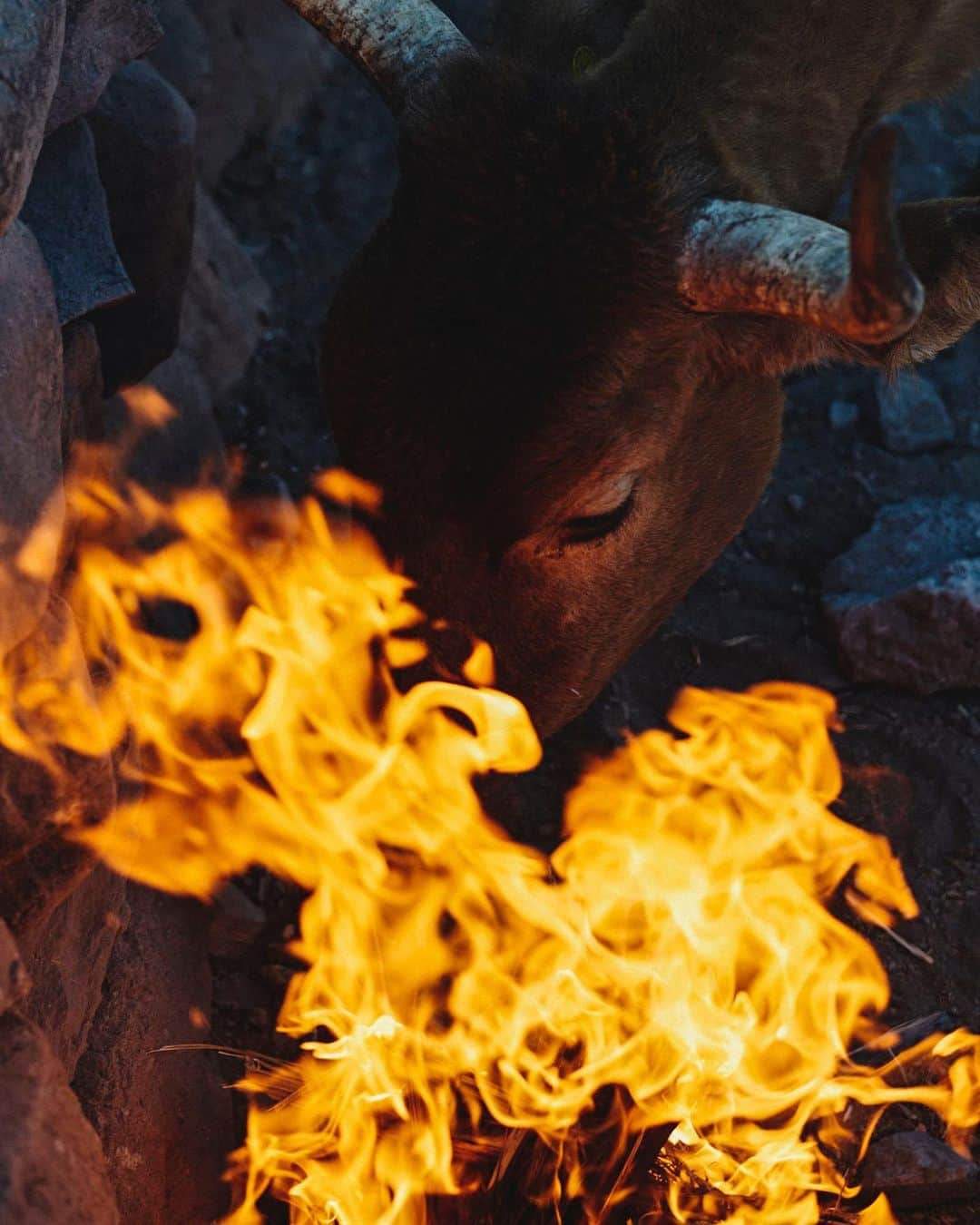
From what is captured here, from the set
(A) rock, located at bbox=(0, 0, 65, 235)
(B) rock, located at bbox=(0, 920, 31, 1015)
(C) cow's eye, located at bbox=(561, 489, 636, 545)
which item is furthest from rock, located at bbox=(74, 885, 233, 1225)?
(A) rock, located at bbox=(0, 0, 65, 235)

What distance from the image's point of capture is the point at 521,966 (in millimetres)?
3277

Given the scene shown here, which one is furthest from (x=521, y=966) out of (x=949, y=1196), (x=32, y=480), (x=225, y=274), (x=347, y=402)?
(x=225, y=274)

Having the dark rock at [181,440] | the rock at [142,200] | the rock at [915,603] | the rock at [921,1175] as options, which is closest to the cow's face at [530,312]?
the rock at [142,200]

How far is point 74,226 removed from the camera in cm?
337

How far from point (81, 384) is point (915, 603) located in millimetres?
3185

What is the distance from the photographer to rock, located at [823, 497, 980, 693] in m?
4.75

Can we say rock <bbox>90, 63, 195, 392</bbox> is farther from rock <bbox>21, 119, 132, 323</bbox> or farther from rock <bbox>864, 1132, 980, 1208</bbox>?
rock <bbox>864, 1132, 980, 1208</bbox>

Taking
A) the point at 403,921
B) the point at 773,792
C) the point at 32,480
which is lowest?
the point at 773,792

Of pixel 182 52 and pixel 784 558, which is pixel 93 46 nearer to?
pixel 182 52

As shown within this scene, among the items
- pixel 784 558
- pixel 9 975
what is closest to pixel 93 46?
pixel 9 975

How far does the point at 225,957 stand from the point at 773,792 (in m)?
1.91

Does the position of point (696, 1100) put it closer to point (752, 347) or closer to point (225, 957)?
point (225, 957)

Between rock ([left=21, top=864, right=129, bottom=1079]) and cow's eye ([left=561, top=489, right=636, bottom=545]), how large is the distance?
1.51m

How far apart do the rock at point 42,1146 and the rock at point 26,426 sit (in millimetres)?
719
